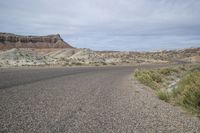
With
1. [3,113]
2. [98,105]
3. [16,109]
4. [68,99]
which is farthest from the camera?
[68,99]

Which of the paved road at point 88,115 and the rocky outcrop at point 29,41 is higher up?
the rocky outcrop at point 29,41

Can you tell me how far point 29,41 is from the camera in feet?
495

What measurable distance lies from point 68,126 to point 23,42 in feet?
477

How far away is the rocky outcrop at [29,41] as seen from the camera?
13775 centimetres

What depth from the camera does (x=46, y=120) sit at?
27.1 ft

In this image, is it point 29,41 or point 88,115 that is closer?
point 88,115

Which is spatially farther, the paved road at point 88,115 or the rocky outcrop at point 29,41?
the rocky outcrop at point 29,41

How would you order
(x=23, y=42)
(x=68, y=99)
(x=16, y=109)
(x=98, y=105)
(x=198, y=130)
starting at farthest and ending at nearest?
(x=23, y=42) < (x=68, y=99) < (x=98, y=105) < (x=16, y=109) < (x=198, y=130)

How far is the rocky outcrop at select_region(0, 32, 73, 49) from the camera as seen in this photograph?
137750 millimetres

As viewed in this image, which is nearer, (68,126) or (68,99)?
(68,126)

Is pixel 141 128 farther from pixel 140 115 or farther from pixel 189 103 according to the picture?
pixel 189 103

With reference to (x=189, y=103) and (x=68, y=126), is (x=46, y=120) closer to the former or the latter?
(x=68, y=126)

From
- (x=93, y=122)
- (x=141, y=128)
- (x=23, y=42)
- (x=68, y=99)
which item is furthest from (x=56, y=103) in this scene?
(x=23, y=42)

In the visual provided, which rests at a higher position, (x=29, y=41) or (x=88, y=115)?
(x=29, y=41)
